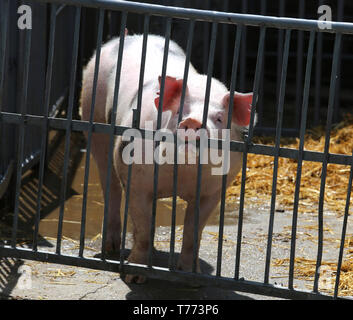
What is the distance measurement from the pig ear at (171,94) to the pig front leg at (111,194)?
123 centimetres

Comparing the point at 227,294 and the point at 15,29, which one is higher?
the point at 15,29

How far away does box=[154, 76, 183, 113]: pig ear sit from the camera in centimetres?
368

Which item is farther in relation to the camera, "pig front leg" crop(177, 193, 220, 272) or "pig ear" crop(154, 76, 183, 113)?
"pig front leg" crop(177, 193, 220, 272)

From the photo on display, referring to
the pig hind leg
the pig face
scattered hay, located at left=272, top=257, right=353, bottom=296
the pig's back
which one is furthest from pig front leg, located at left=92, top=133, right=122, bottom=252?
the pig face

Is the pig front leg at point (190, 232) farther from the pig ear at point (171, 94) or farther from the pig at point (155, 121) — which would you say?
the pig ear at point (171, 94)

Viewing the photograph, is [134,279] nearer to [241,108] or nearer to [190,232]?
[190,232]

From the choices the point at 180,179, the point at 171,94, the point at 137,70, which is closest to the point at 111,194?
the point at 137,70

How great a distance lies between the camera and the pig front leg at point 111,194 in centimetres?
484

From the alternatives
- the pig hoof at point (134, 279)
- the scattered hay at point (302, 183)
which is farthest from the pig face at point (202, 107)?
the scattered hay at point (302, 183)

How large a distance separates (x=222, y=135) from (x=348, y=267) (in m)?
1.32

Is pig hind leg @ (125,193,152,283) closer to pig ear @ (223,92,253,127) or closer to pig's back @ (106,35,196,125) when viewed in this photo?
pig's back @ (106,35,196,125)
